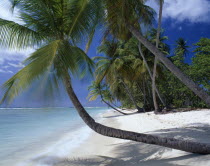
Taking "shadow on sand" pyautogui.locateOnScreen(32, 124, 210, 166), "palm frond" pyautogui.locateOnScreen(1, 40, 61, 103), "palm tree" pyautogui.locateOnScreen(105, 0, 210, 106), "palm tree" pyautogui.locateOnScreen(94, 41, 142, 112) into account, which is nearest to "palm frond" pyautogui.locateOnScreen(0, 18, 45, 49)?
"palm frond" pyautogui.locateOnScreen(1, 40, 61, 103)

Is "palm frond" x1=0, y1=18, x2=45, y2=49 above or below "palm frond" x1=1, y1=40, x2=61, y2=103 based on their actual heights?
above

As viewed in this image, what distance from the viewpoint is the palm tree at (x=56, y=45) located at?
2.84 metres

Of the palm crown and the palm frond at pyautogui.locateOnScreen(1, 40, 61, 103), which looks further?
the palm crown

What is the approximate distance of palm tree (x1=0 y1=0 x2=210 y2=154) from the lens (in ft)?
9.32

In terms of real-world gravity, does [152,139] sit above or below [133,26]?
below

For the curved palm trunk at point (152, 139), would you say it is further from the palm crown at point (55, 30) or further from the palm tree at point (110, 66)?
the palm tree at point (110, 66)

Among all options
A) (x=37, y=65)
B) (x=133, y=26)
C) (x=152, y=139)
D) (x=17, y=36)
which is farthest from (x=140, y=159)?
(x=17, y=36)

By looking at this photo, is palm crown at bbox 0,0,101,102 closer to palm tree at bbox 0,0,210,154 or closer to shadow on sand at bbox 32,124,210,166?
palm tree at bbox 0,0,210,154

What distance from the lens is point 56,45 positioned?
2.81 m

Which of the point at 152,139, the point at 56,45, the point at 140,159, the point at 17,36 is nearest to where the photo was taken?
the point at 56,45

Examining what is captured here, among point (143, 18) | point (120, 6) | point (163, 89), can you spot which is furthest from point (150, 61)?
point (120, 6)

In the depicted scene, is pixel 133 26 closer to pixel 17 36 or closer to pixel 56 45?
pixel 56 45

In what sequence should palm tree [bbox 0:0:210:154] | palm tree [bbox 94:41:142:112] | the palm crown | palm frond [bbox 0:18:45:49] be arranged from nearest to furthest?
palm tree [bbox 0:0:210:154] < the palm crown < palm frond [bbox 0:18:45:49] < palm tree [bbox 94:41:142:112]

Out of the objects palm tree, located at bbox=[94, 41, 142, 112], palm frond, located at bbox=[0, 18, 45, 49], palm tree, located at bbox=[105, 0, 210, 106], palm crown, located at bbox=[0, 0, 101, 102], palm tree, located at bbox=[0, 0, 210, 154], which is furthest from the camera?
palm tree, located at bbox=[94, 41, 142, 112]
